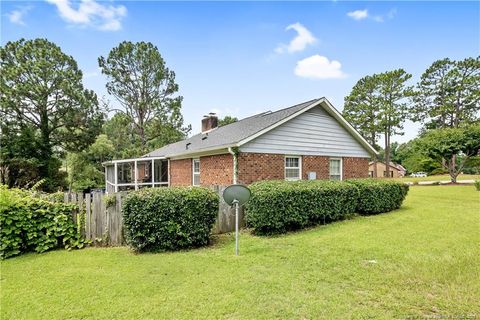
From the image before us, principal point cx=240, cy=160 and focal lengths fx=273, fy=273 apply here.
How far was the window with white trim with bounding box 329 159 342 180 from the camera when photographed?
546 inches

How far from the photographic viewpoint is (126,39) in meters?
26.2

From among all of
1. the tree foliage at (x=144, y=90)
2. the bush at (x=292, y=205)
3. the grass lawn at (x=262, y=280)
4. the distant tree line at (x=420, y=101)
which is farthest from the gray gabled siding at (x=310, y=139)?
the distant tree line at (x=420, y=101)

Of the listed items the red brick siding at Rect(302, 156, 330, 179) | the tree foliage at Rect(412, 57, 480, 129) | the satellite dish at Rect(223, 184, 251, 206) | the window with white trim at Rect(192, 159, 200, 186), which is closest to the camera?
the satellite dish at Rect(223, 184, 251, 206)

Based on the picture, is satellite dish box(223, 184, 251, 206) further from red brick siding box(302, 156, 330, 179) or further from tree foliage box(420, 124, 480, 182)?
tree foliage box(420, 124, 480, 182)

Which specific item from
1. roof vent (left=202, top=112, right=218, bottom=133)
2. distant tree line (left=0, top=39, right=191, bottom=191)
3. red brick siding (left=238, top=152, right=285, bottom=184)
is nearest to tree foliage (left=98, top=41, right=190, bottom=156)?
distant tree line (left=0, top=39, right=191, bottom=191)

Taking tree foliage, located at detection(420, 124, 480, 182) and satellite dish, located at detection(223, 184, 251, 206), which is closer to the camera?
satellite dish, located at detection(223, 184, 251, 206)

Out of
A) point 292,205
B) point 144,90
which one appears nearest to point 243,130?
point 292,205

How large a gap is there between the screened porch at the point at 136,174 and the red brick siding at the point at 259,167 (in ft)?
26.6

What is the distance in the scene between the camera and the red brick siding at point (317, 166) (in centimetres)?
1261

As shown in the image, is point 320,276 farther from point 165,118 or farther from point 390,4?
point 165,118

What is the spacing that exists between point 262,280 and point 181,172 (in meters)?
11.5

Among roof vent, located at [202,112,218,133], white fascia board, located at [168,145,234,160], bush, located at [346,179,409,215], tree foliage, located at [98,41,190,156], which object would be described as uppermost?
tree foliage, located at [98,41,190,156]

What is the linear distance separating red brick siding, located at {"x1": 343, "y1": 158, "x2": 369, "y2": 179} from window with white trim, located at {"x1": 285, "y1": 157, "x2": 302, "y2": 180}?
3217mm

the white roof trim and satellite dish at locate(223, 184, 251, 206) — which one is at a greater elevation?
the white roof trim
